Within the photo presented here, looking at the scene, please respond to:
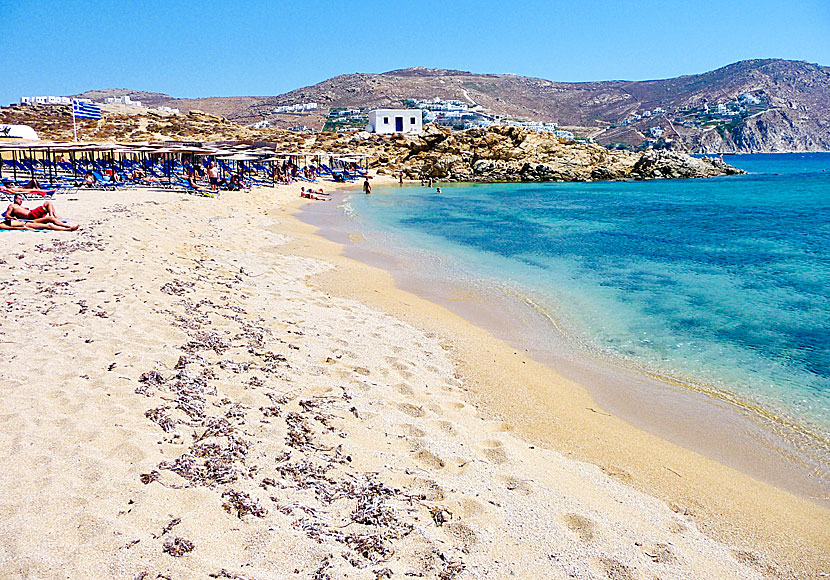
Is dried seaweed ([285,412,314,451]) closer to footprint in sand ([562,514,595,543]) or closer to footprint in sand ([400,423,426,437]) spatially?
footprint in sand ([400,423,426,437])

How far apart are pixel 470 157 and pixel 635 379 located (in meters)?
45.5

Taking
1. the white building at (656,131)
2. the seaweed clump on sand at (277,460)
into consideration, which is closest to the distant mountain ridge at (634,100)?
the white building at (656,131)

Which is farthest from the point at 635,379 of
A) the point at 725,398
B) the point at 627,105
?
the point at 627,105

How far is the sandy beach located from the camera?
264 centimetres

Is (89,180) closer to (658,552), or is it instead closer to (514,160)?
(658,552)

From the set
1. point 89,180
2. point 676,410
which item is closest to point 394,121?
point 89,180

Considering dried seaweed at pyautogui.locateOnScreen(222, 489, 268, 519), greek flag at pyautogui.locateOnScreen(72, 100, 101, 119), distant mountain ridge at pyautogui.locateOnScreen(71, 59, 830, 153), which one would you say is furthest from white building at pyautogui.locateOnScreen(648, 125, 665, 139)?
dried seaweed at pyautogui.locateOnScreen(222, 489, 268, 519)

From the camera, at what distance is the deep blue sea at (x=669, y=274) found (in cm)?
680

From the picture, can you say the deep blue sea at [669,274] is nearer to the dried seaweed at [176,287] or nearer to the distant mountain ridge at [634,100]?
the dried seaweed at [176,287]

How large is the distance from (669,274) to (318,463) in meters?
11.0

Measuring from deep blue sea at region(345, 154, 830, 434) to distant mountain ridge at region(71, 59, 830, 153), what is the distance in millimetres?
103992

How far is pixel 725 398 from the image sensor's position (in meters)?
5.84

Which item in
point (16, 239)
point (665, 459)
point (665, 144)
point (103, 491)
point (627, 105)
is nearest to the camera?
point (103, 491)

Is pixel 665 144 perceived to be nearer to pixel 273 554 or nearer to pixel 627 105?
pixel 627 105
